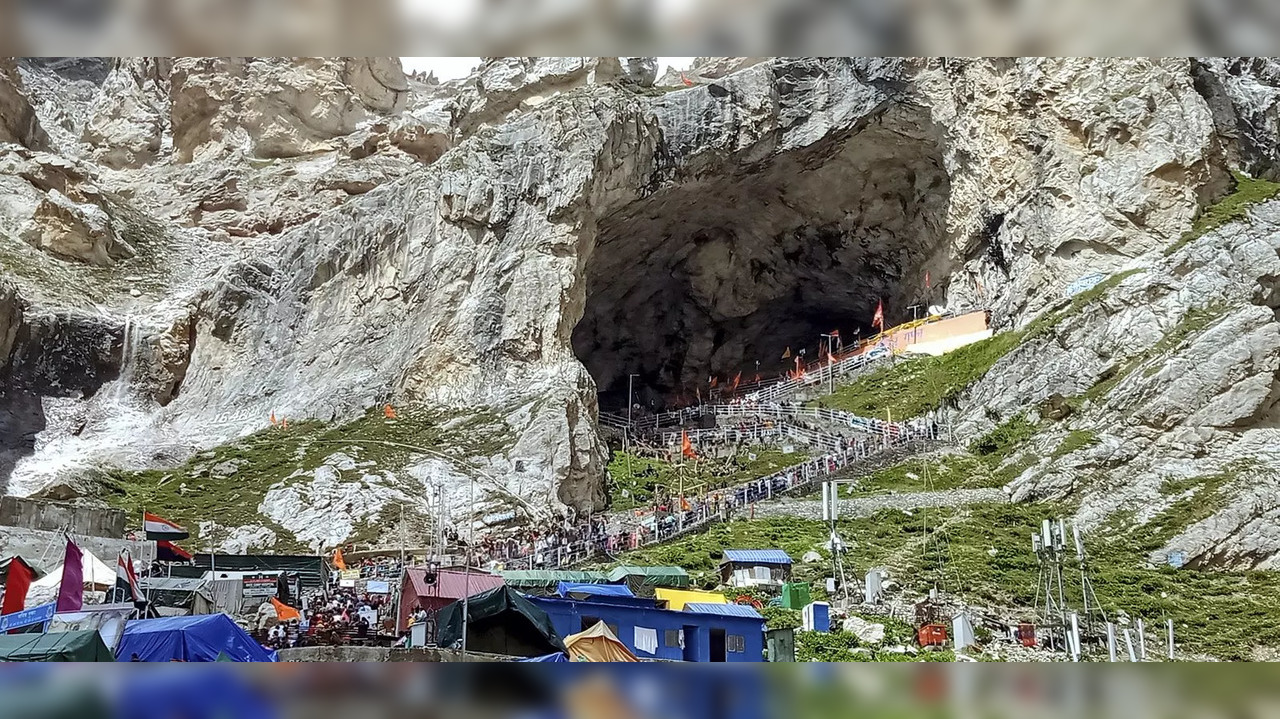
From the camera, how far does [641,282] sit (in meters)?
32.1

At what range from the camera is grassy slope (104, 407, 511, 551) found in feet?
67.6

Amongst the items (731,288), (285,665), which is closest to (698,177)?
(731,288)

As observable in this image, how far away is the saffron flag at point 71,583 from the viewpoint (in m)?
13.0

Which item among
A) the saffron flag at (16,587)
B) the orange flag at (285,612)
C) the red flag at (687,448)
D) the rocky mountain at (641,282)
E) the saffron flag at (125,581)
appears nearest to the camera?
the saffron flag at (16,587)

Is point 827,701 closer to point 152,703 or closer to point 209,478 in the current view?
point 152,703

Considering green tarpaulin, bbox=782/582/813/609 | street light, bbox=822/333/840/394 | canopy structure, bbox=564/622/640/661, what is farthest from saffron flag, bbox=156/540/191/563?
street light, bbox=822/333/840/394

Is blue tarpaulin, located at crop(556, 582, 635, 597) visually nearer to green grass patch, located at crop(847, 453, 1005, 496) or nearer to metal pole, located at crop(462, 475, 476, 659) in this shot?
metal pole, located at crop(462, 475, 476, 659)

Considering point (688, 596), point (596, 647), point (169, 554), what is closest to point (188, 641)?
point (596, 647)

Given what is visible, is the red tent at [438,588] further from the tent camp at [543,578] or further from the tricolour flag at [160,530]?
the tricolour flag at [160,530]

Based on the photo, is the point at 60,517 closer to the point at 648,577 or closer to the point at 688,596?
the point at 648,577

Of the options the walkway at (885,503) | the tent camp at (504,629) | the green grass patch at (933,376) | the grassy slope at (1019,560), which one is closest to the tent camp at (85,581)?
the tent camp at (504,629)

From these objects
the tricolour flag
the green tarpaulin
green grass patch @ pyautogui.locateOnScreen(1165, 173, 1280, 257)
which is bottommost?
the green tarpaulin

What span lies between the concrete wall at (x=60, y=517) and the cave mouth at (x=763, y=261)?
14.0 metres

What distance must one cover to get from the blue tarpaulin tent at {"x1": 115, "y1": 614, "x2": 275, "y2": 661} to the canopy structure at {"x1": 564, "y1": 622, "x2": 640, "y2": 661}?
11.7ft
